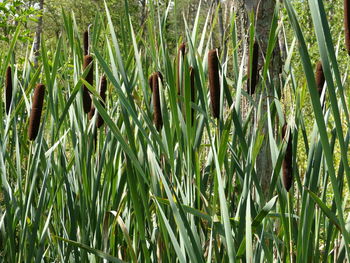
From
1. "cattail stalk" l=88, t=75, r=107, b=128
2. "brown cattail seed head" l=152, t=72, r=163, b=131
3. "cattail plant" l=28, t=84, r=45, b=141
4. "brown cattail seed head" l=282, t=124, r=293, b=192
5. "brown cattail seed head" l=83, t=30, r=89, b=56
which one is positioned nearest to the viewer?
"brown cattail seed head" l=282, t=124, r=293, b=192

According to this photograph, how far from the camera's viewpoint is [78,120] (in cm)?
160

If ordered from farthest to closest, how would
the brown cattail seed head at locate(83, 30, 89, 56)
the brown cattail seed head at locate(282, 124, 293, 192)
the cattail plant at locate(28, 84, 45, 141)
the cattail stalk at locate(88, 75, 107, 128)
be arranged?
the brown cattail seed head at locate(83, 30, 89, 56)
the cattail stalk at locate(88, 75, 107, 128)
the cattail plant at locate(28, 84, 45, 141)
the brown cattail seed head at locate(282, 124, 293, 192)

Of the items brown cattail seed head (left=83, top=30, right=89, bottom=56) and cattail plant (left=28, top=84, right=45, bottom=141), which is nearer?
cattail plant (left=28, top=84, right=45, bottom=141)

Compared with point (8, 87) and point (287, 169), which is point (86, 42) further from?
point (287, 169)

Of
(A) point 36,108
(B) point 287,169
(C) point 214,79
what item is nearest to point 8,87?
(A) point 36,108

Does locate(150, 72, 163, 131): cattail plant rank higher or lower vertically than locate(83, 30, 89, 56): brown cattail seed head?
lower

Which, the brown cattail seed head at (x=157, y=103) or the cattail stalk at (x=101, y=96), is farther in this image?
the cattail stalk at (x=101, y=96)

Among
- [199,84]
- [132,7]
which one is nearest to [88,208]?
[199,84]

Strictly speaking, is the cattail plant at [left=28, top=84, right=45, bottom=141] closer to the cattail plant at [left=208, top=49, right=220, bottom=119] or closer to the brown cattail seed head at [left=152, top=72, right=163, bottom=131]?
the brown cattail seed head at [left=152, top=72, right=163, bottom=131]

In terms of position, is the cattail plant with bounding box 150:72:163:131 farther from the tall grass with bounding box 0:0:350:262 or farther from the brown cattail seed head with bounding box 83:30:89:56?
the brown cattail seed head with bounding box 83:30:89:56

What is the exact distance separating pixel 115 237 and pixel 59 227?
17 cm

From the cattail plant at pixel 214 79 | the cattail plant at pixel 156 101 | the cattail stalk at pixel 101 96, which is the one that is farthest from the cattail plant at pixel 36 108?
the cattail plant at pixel 214 79

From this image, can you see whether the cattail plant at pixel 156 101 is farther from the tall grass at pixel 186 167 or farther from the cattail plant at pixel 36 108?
the cattail plant at pixel 36 108

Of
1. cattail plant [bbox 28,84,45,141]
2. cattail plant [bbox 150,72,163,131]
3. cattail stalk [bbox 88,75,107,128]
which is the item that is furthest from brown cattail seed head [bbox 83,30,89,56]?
cattail plant [bbox 150,72,163,131]
